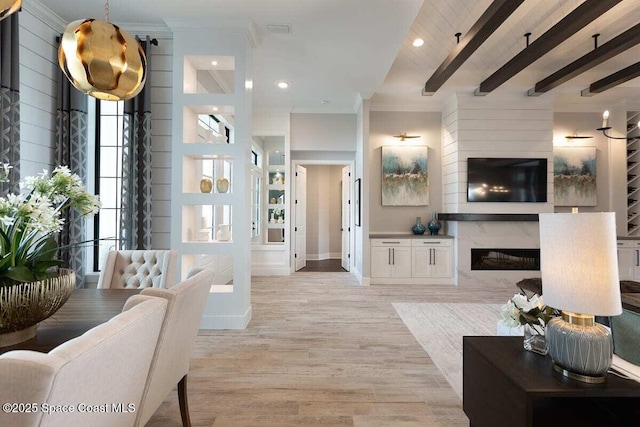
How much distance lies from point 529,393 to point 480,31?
Answer: 327 centimetres

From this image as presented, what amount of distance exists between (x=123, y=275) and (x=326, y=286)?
11.1ft

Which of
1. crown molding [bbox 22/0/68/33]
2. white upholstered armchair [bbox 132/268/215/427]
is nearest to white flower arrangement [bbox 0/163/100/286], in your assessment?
white upholstered armchair [bbox 132/268/215/427]

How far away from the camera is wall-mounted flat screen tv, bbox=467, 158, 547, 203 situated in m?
5.30

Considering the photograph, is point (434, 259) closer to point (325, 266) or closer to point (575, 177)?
point (325, 266)

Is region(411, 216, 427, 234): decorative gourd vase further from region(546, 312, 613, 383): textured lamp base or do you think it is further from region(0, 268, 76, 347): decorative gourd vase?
region(0, 268, 76, 347): decorative gourd vase

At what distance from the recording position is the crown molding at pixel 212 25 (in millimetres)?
3258

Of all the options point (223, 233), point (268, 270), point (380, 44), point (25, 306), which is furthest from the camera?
point (268, 270)

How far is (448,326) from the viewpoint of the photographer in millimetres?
3529

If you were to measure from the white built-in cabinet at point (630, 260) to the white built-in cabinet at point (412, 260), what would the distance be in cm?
266

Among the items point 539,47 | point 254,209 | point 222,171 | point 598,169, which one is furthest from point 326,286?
point 598,169

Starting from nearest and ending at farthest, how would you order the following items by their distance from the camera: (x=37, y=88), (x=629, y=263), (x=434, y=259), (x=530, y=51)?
1. (x=37, y=88)
2. (x=530, y=51)
3. (x=629, y=263)
4. (x=434, y=259)

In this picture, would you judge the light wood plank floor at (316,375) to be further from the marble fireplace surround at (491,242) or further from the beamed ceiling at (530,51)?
the beamed ceiling at (530,51)

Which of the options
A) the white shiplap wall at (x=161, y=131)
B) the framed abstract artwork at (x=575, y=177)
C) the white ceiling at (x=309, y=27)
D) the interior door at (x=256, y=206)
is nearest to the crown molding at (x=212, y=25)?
the white ceiling at (x=309, y=27)

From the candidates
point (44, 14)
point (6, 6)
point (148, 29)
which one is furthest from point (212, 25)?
point (6, 6)
